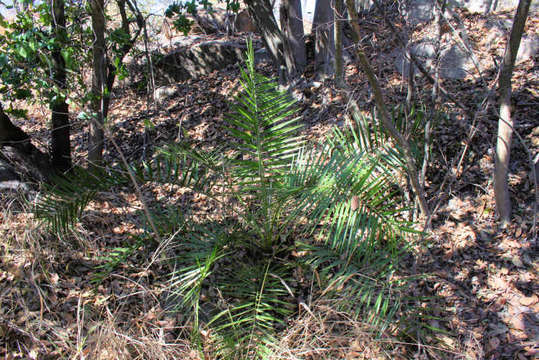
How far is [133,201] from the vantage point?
15.5 ft

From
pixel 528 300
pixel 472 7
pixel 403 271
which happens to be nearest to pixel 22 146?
pixel 403 271

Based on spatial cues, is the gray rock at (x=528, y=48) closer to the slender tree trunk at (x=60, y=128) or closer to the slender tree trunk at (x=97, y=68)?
the slender tree trunk at (x=97, y=68)

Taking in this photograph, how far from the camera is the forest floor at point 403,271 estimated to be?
229 cm

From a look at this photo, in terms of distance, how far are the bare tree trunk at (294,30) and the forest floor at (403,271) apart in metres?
1.52

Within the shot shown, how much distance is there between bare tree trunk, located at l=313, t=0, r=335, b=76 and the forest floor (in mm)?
1047

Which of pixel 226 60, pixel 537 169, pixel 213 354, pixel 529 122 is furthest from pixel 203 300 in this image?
pixel 226 60

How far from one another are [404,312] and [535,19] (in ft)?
15.1

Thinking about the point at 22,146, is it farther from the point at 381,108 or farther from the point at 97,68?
the point at 381,108

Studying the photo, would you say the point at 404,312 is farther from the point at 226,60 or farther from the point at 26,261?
the point at 226,60

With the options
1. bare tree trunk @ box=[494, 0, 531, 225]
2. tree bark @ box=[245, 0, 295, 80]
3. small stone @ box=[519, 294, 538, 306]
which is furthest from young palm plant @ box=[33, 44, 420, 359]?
tree bark @ box=[245, 0, 295, 80]

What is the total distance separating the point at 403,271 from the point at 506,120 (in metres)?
1.39

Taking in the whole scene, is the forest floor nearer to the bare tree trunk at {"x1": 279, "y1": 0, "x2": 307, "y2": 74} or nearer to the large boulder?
the large boulder

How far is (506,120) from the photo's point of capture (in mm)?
2918

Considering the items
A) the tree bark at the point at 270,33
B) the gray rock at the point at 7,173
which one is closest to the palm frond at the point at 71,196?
the gray rock at the point at 7,173
